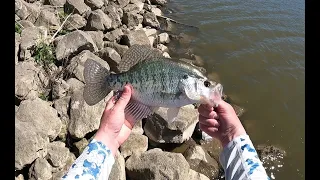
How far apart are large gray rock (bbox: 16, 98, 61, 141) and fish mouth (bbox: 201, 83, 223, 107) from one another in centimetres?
288

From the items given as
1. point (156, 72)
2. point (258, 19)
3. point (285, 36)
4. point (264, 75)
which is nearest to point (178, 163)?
point (156, 72)

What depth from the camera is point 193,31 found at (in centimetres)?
1141

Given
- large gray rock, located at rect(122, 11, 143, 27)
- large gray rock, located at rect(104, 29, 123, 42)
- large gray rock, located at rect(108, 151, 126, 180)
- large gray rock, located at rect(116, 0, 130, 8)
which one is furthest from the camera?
large gray rock, located at rect(116, 0, 130, 8)

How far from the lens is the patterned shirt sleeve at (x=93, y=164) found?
2.39 metres

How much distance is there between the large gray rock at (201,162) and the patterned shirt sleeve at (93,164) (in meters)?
3.39

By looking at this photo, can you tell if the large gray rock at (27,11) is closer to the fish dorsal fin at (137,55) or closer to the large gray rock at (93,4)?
the large gray rock at (93,4)

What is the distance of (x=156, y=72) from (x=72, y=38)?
432cm

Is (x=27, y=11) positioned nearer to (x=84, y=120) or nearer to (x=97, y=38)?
(x=97, y=38)

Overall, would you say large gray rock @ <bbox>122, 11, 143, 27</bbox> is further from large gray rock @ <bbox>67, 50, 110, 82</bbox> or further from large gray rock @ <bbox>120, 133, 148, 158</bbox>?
large gray rock @ <bbox>120, 133, 148, 158</bbox>

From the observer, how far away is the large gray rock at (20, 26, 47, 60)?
6.12 meters

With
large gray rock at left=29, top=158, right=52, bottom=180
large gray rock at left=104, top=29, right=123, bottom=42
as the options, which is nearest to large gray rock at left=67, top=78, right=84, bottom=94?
large gray rock at left=29, top=158, right=52, bottom=180

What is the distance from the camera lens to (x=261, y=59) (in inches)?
392

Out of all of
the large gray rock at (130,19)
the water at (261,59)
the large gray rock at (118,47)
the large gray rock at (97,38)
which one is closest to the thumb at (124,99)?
the water at (261,59)

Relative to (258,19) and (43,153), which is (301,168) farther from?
(258,19)
